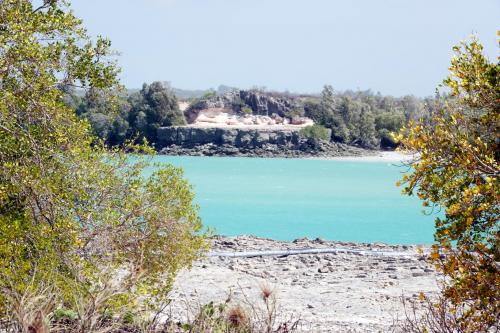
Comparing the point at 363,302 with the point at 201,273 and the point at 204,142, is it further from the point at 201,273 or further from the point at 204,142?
the point at 204,142

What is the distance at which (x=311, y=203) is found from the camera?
36.0 metres

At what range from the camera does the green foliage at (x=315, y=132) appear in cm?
6712

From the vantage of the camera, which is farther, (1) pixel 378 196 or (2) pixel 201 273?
(1) pixel 378 196

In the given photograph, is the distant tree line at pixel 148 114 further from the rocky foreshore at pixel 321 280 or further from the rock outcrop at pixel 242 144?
the rocky foreshore at pixel 321 280

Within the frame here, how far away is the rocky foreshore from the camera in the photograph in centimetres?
1025

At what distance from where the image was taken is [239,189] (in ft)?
135

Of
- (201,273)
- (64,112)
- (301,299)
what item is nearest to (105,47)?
(64,112)

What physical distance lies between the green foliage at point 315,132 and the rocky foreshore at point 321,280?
47981 mm

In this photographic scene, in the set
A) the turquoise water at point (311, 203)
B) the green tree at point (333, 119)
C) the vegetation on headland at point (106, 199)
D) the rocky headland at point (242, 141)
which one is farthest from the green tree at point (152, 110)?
the vegetation on headland at point (106, 199)


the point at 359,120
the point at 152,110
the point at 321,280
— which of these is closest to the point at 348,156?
the point at 359,120

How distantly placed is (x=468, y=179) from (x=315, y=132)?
205 feet

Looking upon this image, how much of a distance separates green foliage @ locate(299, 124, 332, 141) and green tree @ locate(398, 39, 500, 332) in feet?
204

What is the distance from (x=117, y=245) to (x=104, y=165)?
0.77 m

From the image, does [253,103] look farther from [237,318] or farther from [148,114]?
[237,318]
